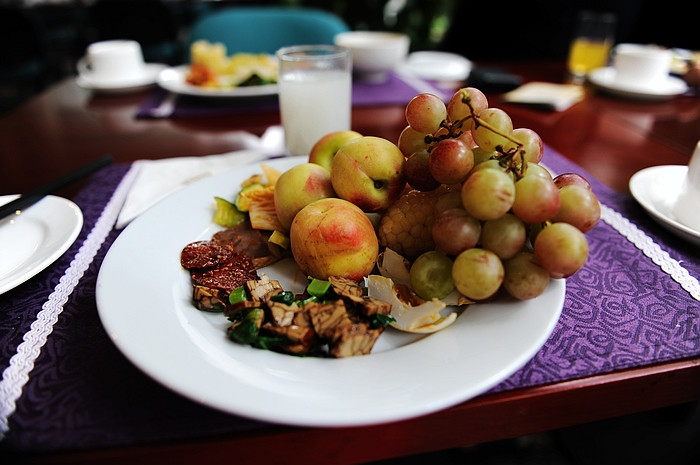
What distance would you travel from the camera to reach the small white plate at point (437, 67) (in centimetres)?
143

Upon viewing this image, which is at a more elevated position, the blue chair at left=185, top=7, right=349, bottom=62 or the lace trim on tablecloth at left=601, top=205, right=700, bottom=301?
the blue chair at left=185, top=7, right=349, bottom=62

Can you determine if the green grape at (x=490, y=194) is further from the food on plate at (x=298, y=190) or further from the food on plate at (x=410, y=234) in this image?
the food on plate at (x=298, y=190)

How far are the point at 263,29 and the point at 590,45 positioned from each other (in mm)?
1173

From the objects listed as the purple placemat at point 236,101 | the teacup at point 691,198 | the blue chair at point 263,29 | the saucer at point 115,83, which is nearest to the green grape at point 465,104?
the teacup at point 691,198

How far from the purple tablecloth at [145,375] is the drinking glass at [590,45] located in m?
1.09

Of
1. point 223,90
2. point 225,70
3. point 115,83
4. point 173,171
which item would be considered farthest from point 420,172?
point 115,83

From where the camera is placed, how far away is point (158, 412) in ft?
1.20

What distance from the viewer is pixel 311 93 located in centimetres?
Result: 91

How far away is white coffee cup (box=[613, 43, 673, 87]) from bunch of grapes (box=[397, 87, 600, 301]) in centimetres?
102

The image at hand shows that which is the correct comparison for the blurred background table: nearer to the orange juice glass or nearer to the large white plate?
the orange juice glass

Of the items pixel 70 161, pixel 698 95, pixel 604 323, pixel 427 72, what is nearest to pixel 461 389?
pixel 604 323

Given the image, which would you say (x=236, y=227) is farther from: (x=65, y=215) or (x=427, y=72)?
(x=427, y=72)

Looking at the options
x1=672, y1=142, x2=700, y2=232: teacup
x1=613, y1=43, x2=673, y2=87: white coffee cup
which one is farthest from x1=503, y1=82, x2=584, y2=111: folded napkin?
x1=672, y1=142, x2=700, y2=232: teacup

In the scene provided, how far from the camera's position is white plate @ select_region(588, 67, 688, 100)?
1244 millimetres
